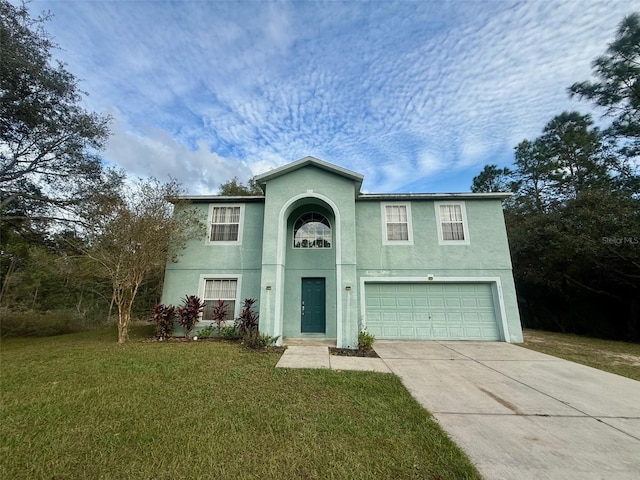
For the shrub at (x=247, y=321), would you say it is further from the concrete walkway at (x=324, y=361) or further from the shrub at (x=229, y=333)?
the concrete walkway at (x=324, y=361)

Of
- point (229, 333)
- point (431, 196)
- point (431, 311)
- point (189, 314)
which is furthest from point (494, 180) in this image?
point (189, 314)

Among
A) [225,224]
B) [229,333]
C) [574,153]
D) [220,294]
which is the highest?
[574,153]

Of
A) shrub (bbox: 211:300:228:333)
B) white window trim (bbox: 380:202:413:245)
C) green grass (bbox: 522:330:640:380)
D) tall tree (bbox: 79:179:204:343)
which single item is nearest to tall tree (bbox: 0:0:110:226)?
tall tree (bbox: 79:179:204:343)

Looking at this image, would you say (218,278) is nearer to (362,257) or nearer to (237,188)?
(362,257)

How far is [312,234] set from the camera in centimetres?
1057

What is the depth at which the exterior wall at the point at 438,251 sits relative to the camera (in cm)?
980

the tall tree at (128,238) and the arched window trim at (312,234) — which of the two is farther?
the arched window trim at (312,234)

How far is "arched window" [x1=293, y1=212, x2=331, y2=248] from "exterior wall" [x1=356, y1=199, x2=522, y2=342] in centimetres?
140

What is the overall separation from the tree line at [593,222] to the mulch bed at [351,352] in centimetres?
1202

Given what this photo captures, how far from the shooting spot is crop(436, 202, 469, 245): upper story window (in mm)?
10148

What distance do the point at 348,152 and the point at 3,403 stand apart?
14.2 m

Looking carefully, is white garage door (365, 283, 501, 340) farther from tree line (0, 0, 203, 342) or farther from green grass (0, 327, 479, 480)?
tree line (0, 0, 203, 342)

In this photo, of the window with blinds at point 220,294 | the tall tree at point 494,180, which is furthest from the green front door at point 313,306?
the tall tree at point 494,180

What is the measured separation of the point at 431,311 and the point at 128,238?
11.4 m
